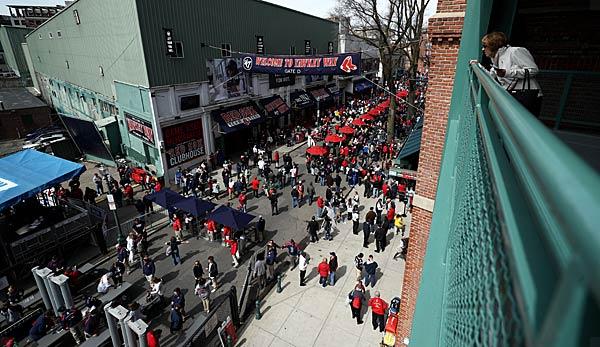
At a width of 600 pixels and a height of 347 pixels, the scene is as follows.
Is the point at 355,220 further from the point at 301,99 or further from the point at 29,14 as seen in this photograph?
the point at 29,14

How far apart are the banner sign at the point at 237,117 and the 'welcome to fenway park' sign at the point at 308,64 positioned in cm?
529

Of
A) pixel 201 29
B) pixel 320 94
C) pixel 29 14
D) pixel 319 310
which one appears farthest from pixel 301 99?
pixel 29 14

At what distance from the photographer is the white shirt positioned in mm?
3648

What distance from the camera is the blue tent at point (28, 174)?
13.0 meters

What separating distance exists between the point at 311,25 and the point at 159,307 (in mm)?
34379

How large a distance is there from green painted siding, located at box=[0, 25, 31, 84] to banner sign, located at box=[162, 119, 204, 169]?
57010 mm

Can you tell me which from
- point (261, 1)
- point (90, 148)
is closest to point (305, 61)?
point (261, 1)

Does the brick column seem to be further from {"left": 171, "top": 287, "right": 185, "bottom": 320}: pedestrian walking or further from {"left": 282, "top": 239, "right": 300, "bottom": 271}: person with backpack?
{"left": 171, "top": 287, "right": 185, "bottom": 320}: pedestrian walking

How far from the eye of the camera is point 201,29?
23.4m

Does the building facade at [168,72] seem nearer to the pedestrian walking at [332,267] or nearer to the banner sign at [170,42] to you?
the banner sign at [170,42]

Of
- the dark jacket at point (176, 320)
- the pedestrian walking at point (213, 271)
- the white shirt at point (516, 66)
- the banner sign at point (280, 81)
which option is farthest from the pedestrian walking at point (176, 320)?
the banner sign at point (280, 81)

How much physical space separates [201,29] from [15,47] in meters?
57.8

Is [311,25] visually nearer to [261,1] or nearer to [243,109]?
[261,1]

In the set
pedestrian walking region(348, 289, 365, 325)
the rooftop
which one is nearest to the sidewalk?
pedestrian walking region(348, 289, 365, 325)
